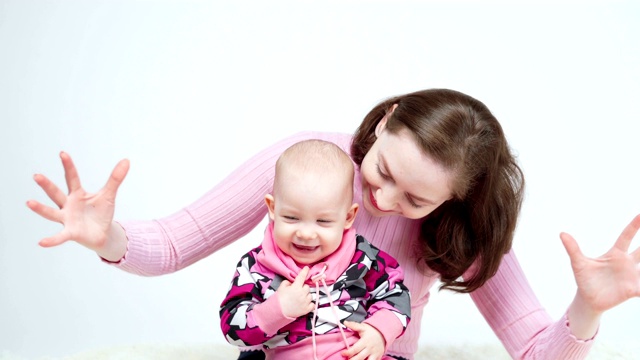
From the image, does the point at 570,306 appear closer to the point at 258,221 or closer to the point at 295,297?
the point at 295,297

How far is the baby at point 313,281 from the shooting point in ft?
6.86

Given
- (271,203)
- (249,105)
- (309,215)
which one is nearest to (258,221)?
(271,203)

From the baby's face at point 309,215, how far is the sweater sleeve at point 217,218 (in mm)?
337

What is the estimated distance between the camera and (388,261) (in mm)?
2273

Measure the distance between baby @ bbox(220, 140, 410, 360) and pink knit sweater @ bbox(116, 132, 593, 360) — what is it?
29 cm

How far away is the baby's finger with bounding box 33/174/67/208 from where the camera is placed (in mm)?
1902

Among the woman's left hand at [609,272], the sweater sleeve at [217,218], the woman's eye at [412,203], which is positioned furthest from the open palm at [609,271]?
the sweater sleeve at [217,218]

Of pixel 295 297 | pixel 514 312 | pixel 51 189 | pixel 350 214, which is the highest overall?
pixel 51 189

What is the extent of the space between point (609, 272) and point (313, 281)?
2.23ft

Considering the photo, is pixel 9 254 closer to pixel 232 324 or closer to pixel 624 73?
pixel 232 324

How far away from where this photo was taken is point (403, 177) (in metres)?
2.21

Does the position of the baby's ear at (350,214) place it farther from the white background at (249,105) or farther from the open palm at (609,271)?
the white background at (249,105)

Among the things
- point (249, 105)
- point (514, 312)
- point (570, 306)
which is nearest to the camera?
point (570, 306)

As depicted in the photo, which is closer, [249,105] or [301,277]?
[301,277]
